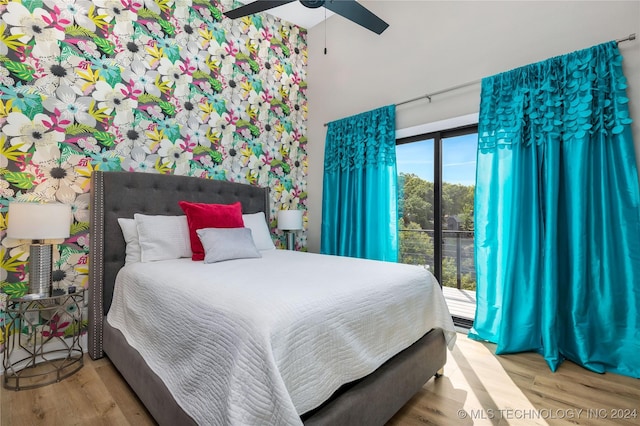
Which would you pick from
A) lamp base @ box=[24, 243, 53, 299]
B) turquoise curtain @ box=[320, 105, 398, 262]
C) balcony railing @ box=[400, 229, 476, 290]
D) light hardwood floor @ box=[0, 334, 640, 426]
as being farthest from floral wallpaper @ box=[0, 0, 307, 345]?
balcony railing @ box=[400, 229, 476, 290]

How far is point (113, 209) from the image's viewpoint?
2418 mm

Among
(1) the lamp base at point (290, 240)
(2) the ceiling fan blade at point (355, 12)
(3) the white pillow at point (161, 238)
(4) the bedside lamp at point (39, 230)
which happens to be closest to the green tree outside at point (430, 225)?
(1) the lamp base at point (290, 240)

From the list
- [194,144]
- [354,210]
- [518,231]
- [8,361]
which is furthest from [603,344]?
[8,361]

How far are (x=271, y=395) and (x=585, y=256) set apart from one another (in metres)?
2.26

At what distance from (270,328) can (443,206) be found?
2.52 metres

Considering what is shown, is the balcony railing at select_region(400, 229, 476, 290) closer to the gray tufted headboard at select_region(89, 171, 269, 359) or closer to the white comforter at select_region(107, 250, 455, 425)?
the white comforter at select_region(107, 250, 455, 425)

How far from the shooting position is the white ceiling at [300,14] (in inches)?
141

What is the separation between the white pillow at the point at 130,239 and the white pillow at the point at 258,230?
0.89 meters

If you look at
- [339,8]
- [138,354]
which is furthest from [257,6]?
[138,354]

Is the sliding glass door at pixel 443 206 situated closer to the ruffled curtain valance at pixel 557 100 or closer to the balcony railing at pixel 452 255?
the balcony railing at pixel 452 255

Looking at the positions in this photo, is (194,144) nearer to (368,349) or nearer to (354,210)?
(354,210)

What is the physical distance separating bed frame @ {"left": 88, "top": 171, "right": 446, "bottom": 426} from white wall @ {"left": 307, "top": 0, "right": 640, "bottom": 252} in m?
1.49

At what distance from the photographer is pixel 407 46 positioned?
3074 mm

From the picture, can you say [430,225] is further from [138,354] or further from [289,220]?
[138,354]
